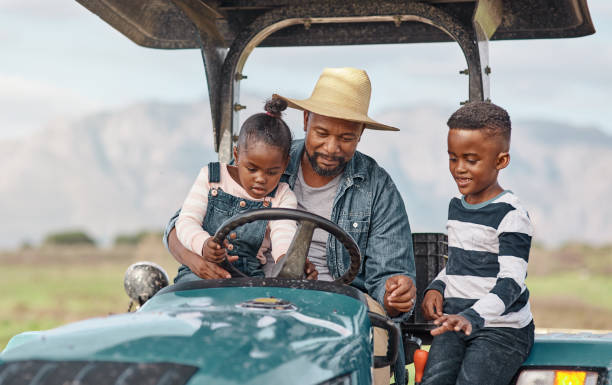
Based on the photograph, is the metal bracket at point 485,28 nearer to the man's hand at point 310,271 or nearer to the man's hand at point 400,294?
the man's hand at point 400,294

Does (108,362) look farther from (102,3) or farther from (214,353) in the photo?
(102,3)

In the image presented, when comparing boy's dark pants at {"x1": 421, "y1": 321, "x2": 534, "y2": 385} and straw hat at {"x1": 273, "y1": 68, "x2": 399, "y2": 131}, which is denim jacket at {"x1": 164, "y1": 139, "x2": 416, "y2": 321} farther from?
boy's dark pants at {"x1": 421, "y1": 321, "x2": 534, "y2": 385}

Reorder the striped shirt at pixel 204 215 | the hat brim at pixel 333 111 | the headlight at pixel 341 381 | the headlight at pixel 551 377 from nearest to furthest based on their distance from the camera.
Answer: the headlight at pixel 341 381 < the headlight at pixel 551 377 < the striped shirt at pixel 204 215 < the hat brim at pixel 333 111

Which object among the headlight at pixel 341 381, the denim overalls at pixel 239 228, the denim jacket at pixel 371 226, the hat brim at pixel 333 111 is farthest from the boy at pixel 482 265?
the headlight at pixel 341 381

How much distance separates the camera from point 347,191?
3.31 metres

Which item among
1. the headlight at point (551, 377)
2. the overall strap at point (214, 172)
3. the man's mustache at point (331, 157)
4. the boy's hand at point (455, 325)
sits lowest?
the headlight at point (551, 377)

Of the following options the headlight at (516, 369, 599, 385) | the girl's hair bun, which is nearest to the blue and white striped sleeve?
the headlight at (516, 369, 599, 385)

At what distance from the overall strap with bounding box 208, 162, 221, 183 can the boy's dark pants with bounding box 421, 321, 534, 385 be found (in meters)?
1.07

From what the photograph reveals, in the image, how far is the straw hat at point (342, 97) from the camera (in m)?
3.23

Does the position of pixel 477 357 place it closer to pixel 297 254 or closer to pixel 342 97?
pixel 297 254

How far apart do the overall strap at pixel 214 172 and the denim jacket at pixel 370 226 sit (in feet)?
0.85

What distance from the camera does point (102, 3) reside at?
13.1ft

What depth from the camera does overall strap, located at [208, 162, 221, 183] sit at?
316 centimetres

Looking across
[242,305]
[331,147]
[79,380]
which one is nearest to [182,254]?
[331,147]
